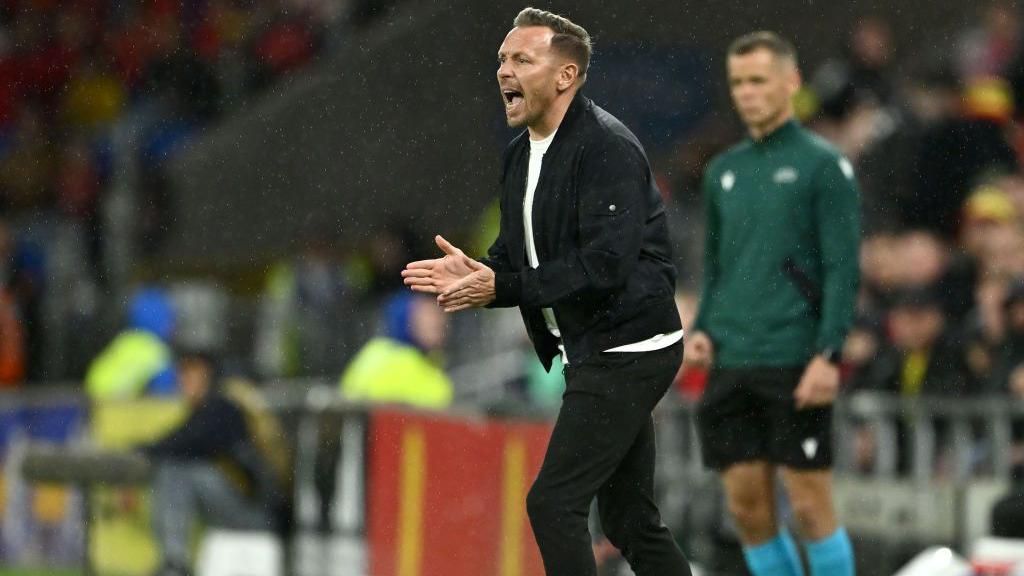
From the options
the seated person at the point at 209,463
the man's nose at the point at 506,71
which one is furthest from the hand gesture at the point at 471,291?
the seated person at the point at 209,463

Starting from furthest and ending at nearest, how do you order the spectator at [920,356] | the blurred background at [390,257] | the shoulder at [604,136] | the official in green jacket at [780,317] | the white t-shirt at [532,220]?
the spectator at [920,356]
the blurred background at [390,257]
the official in green jacket at [780,317]
the white t-shirt at [532,220]
the shoulder at [604,136]

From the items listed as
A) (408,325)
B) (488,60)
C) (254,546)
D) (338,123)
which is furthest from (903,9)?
(254,546)

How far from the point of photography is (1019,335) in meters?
9.99

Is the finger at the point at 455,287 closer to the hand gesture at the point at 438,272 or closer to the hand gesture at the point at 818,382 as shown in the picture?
the hand gesture at the point at 438,272

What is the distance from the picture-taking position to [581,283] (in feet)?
19.4

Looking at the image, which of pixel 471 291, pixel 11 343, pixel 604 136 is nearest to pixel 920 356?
pixel 604 136

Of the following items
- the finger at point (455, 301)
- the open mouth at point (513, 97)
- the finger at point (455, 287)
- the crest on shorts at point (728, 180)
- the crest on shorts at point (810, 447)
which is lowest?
the crest on shorts at point (810, 447)

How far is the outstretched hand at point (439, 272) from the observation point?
230 inches

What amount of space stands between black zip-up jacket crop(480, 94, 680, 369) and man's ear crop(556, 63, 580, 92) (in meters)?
0.07

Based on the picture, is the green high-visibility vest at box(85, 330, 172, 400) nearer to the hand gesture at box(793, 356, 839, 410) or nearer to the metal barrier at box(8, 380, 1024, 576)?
the metal barrier at box(8, 380, 1024, 576)

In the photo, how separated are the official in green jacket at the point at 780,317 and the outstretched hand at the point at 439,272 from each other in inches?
78.2

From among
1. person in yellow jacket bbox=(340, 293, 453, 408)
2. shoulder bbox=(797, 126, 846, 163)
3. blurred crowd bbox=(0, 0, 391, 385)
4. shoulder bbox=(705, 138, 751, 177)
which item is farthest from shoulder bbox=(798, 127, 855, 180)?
blurred crowd bbox=(0, 0, 391, 385)

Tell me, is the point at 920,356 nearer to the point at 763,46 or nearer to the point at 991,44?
the point at 763,46

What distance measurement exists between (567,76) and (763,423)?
205 cm
